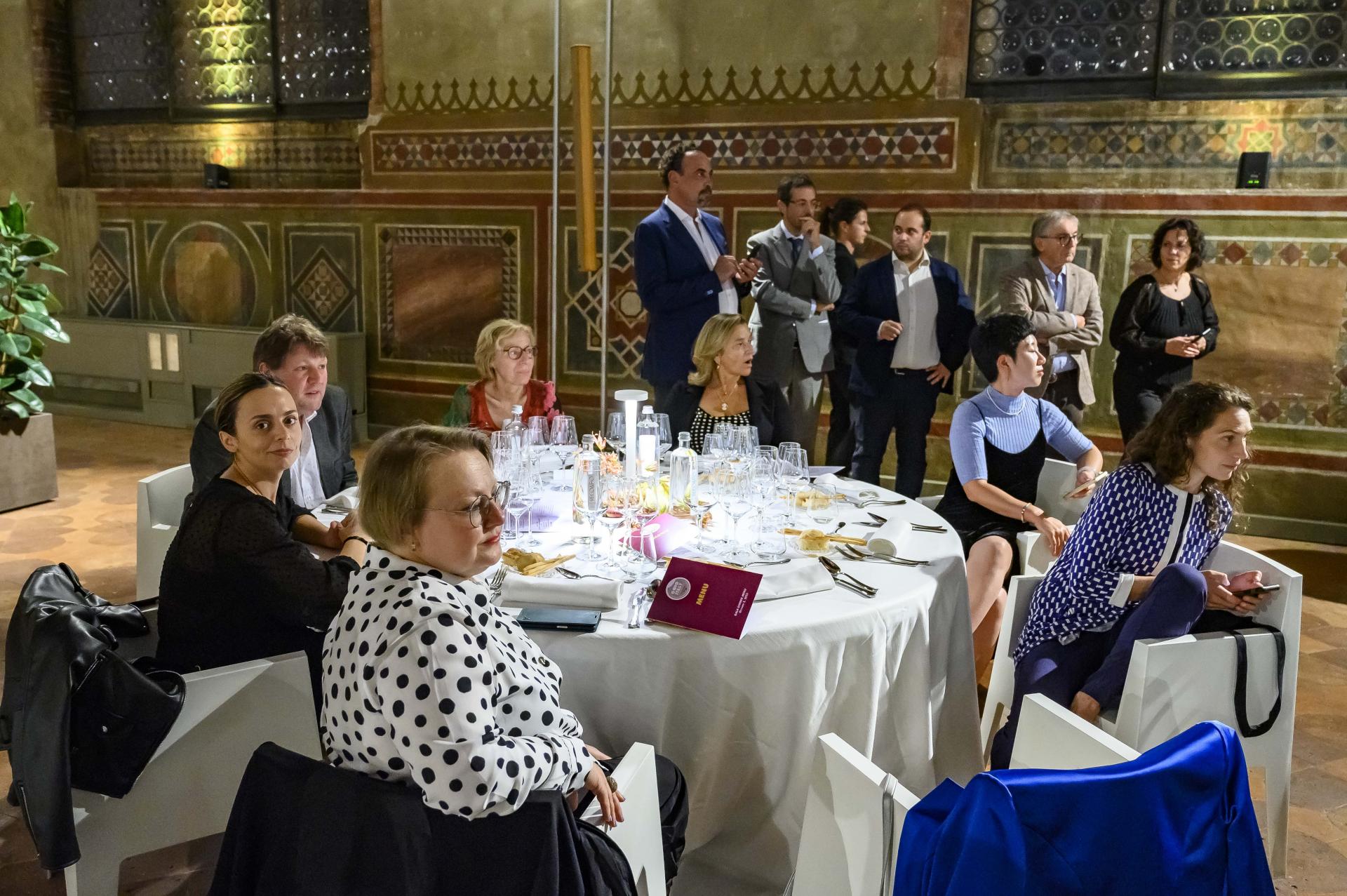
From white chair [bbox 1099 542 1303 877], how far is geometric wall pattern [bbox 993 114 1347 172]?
3.81 m

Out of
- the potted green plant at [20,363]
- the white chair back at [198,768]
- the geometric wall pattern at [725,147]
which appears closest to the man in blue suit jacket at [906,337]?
the geometric wall pattern at [725,147]

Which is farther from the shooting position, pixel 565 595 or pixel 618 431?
pixel 618 431

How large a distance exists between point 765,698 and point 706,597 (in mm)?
242

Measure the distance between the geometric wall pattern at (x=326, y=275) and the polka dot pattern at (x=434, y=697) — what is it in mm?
6808

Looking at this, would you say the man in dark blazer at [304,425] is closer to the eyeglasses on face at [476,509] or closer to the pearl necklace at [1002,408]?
the eyeglasses on face at [476,509]

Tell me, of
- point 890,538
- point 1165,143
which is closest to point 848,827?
point 890,538

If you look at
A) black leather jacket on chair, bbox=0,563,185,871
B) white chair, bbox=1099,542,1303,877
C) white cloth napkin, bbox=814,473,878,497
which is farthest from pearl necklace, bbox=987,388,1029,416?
black leather jacket on chair, bbox=0,563,185,871

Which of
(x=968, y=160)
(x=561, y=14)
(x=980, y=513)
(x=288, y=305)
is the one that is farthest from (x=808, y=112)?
(x=288, y=305)

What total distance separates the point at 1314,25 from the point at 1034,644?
14.7 ft

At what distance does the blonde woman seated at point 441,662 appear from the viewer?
154cm

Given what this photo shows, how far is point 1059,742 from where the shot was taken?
205 centimetres

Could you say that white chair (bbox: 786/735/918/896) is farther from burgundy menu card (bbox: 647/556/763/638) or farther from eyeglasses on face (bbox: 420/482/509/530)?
eyeglasses on face (bbox: 420/482/509/530)

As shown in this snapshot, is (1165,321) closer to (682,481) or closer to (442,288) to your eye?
(682,481)

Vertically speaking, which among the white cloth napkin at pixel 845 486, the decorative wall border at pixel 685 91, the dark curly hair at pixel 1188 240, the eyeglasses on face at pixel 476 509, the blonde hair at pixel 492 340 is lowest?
the white cloth napkin at pixel 845 486
